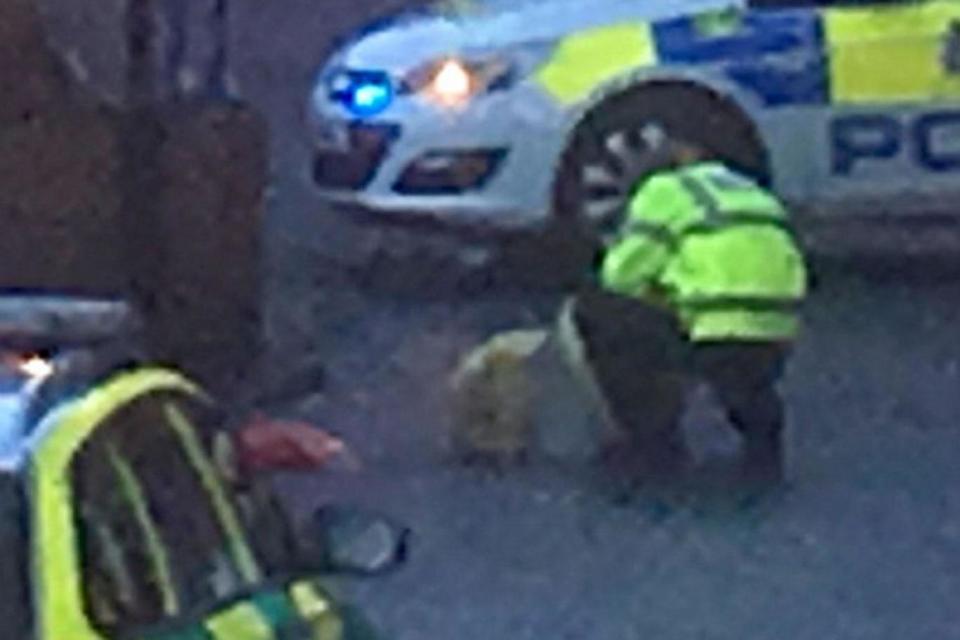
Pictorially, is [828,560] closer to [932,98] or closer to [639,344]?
[639,344]

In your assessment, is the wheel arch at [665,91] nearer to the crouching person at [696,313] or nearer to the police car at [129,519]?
the crouching person at [696,313]

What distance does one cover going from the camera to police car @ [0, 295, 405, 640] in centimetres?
584

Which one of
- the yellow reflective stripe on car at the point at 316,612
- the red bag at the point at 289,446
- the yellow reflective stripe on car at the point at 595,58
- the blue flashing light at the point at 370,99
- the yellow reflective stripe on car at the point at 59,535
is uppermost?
the yellow reflective stripe on car at the point at 59,535

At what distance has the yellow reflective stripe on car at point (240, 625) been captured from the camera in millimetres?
6105

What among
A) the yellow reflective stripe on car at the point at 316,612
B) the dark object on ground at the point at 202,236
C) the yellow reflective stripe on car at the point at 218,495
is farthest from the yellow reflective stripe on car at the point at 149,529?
the dark object on ground at the point at 202,236

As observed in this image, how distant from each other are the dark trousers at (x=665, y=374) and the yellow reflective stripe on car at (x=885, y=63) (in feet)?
11.8

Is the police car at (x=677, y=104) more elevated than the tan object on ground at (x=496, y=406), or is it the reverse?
the tan object on ground at (x=496, y=406)

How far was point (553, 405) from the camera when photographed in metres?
13.3

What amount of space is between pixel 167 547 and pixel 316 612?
1.33 ft

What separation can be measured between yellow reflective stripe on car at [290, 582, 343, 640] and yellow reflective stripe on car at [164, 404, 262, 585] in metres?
0.08

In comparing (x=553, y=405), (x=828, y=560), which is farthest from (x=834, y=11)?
(x=828, y=560)

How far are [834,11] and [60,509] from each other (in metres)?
11.0

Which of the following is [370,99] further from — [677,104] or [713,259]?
[713,259]

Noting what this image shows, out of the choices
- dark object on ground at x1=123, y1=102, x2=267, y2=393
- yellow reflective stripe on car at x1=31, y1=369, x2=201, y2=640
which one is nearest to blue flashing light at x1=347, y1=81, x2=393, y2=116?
dark object on ground at x1=123, y1=102, x2=267, y2=393
